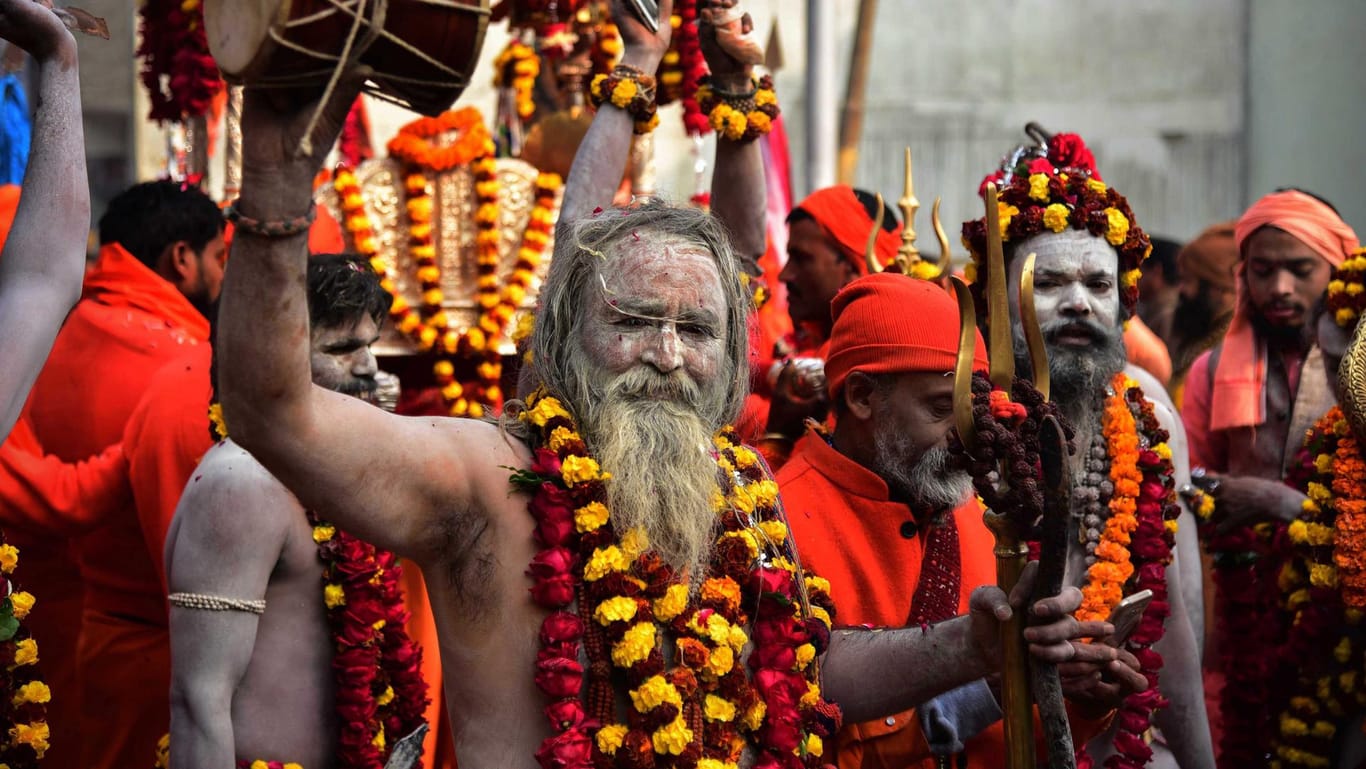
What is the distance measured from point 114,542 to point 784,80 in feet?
37.5

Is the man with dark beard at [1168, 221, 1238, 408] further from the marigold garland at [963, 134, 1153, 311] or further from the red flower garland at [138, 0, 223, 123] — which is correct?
the red flower garland at [138, 0, 223, 123]

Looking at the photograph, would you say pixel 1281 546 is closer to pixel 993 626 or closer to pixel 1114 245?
pixel 1114 245

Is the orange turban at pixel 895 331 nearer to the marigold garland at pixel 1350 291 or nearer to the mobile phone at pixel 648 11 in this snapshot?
the mobile phone at pixel 648 11

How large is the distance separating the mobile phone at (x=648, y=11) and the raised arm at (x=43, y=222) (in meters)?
1.81

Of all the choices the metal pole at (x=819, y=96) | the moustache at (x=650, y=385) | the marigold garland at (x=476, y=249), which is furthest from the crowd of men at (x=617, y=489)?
the metal pole at (x=819, y=96)

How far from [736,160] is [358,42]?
2.74 meters

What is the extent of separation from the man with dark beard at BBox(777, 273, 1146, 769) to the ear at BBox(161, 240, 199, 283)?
2542 mm

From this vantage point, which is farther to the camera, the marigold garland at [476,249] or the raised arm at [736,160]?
the marigold garland at [476,249]

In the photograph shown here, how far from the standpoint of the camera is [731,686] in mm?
2967

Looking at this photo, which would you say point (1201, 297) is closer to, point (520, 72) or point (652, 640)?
point (520, 72)

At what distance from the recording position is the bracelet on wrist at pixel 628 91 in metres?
4.55

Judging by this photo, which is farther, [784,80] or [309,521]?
[784,80]

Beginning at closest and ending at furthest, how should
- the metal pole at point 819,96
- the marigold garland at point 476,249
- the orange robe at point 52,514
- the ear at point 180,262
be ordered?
the orange robe at point 52,514
the ear at point 180,262
the marigold garland at point 476,249
the metal pole at point 819,96

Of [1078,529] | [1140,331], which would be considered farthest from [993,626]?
[1140,331]
